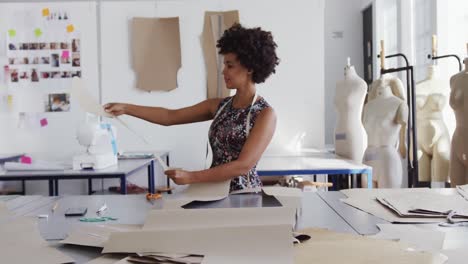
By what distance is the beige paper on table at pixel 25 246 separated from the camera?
3.20ft

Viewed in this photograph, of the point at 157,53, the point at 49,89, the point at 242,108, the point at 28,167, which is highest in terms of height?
the point at 157,53

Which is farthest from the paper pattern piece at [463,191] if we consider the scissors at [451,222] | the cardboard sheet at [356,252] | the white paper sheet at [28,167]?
the white paper sheet at [28,167]

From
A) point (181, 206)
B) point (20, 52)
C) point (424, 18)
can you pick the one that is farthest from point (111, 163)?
point (424, 18)

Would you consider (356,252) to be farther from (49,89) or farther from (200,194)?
(49,89)

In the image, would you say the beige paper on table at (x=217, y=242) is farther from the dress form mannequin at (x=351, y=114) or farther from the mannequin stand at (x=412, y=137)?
the dress form mannequin at (x=351, y=114)

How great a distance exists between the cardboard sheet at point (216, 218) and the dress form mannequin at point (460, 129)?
2.06m

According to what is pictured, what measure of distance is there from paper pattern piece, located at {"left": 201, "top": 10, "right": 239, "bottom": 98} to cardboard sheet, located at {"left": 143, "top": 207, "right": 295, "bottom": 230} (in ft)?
12.6

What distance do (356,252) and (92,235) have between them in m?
0.55

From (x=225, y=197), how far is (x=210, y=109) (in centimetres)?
87

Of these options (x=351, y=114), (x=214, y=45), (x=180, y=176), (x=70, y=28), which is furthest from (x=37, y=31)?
(x=180, y=176)

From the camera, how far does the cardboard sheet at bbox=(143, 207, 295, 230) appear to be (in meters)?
1.13

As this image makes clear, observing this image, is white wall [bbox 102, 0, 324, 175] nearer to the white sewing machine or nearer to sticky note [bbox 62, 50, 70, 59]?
sticky note [bbox 62, 50, 70, 59]

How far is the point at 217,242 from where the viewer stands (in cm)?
99

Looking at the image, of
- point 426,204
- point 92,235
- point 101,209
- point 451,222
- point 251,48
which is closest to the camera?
point 92,235
